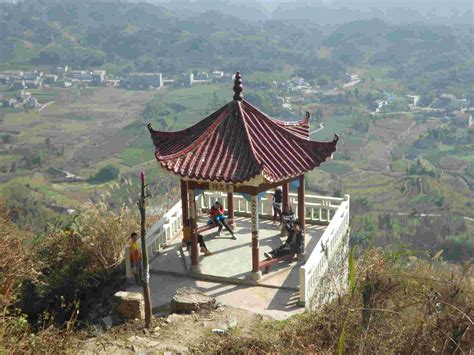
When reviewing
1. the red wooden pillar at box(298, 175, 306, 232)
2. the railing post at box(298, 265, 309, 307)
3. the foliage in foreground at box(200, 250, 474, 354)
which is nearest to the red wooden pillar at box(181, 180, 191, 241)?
the red wooden pillar at box(298, 175, 306, 232)

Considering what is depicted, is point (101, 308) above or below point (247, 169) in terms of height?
below

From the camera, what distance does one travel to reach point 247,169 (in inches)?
424

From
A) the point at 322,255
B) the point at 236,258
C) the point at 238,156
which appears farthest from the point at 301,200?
the point at 238,156

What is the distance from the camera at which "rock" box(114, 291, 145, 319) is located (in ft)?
32.0

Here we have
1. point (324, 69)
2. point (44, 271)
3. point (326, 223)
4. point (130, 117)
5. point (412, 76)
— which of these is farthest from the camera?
point (324, 69)

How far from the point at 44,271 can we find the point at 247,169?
14.8 feet

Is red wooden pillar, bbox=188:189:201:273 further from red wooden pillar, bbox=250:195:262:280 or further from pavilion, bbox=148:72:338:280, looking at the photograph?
red wooden pillar, bbox=250:195:262:280

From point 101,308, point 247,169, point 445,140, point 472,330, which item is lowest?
point 445,140

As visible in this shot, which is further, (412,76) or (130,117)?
(412,76)

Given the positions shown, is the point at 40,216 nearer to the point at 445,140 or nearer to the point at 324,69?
the point at 445,140

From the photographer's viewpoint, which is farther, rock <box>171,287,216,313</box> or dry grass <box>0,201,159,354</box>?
dry grass <box>0,201,159,354</box>

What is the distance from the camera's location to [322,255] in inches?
445

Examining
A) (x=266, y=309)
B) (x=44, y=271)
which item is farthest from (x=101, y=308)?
(x=266, y=309)

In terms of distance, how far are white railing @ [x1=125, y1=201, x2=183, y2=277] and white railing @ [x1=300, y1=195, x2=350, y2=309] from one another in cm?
323
